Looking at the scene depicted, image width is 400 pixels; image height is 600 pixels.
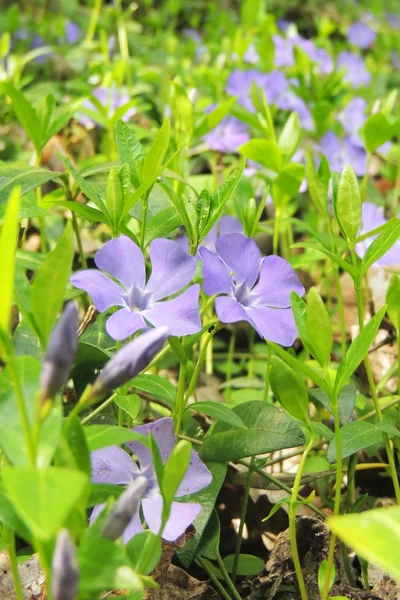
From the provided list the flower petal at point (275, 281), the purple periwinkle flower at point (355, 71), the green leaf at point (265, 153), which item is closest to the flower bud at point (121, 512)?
the flower petal at point (275, 281)

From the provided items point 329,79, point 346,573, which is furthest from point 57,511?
point 329,79

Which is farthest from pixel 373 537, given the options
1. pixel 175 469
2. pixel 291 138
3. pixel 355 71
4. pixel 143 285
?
pixel 355 71

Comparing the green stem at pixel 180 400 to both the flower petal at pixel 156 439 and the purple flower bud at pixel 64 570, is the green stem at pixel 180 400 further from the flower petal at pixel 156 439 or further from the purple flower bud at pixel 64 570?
the purple flower bud at pixel 64 570

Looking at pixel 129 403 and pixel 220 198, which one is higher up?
pixel 220 198

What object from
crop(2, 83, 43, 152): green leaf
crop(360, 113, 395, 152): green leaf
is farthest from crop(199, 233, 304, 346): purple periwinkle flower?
crop(360, 113, 395, 152): green leaf

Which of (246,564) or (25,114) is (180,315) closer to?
(246,564)

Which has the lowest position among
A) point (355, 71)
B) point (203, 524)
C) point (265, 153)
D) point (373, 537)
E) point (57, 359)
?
point (203, 524)

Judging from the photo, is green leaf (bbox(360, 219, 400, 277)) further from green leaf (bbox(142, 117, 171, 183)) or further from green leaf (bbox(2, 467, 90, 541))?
green leaf (bbox(2, 467, 90, 541))
